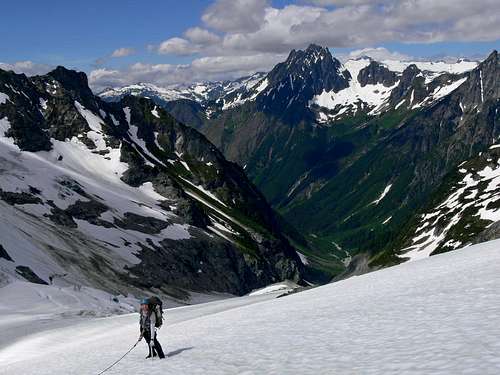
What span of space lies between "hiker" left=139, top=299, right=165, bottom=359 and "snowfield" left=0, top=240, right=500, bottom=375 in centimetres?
73

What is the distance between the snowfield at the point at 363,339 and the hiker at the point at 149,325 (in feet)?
2.40

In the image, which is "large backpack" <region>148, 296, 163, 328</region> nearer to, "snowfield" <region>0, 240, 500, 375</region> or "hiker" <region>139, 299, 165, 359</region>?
"hiker" <region>139, 299, 165, 359</region>

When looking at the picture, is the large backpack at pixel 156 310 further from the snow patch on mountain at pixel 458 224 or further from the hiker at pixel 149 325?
the snow patch on mountain at pixel 458 224

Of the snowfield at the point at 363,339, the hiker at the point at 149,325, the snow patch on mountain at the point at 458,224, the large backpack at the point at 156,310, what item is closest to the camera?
the snowfield at the point at 363,339

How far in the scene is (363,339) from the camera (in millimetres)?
19312

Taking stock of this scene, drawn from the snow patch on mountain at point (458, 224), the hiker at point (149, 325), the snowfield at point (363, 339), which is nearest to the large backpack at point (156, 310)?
the hiker at point (149, 325)

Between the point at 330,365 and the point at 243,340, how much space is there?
375 inches

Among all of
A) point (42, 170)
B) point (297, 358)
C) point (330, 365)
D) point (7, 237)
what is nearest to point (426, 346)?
point (330, 365)

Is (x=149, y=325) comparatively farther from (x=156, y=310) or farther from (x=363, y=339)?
(x=363, y=339)

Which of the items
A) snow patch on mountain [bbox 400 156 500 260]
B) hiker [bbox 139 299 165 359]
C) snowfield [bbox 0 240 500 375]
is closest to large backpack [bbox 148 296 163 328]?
hiker [bbox 139 299 165 359]

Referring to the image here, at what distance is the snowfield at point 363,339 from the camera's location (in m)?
15.2

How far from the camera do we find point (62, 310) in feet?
228

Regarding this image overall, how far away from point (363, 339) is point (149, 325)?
1094 cm

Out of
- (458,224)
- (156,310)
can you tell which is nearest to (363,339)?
(156,310)
